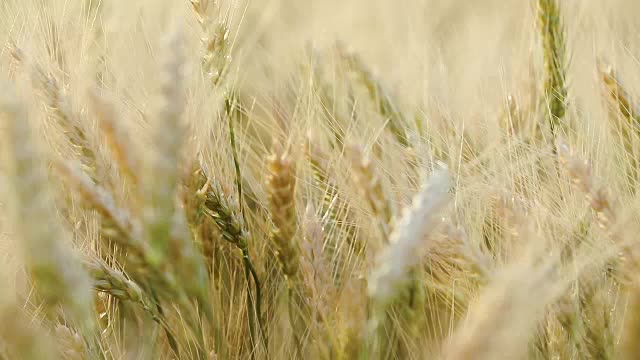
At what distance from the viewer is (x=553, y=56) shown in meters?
0.87

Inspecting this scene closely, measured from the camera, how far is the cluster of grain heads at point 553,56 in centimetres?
84

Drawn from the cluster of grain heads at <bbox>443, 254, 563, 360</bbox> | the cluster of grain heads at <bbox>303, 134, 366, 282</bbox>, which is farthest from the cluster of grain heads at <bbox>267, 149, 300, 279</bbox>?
the cluster of grain heads at <bbox>443, 254, 563, 360</bbox>

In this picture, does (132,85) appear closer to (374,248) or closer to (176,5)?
(176,5)

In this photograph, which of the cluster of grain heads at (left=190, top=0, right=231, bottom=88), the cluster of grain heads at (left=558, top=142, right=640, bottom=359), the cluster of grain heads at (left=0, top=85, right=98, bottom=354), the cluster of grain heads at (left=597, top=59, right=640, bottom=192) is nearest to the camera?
the cluster of grain heads at (left=0, top=85, right=98, bottom=354)

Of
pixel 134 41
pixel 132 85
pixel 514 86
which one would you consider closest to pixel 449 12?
pixel 514 86

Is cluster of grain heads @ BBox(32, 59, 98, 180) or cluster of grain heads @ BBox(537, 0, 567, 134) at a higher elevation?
cluster of grain heads @ BBox(537, 0, 567, 134)

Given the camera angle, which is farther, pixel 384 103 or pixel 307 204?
pixel 384 103

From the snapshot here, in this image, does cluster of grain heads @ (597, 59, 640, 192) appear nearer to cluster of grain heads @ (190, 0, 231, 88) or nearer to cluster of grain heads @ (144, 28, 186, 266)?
cluster of grain heads @ (190, 0, 231, 88)

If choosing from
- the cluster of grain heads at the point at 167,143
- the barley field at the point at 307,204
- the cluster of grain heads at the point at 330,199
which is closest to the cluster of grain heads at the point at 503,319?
the barley field at the point at 307,204

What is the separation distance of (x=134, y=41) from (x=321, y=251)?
0.46 meters

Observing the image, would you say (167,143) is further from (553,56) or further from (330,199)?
(553,56)

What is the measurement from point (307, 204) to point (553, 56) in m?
0.41

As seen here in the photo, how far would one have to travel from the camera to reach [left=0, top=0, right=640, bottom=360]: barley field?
396mm

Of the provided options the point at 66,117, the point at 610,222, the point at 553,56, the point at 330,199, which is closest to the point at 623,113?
the point at 553,56
